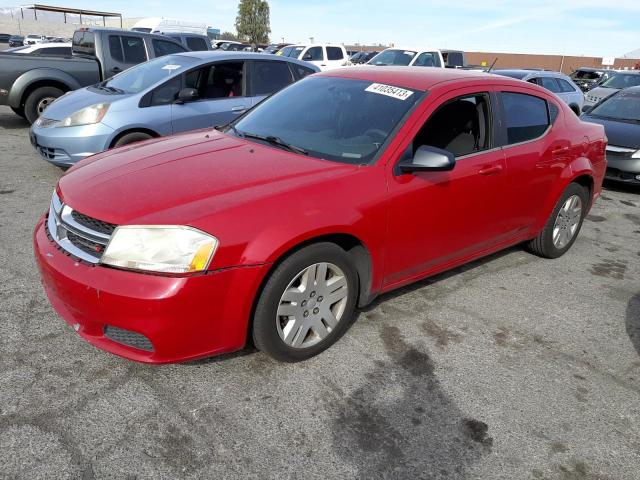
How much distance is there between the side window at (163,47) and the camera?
10.3 metres

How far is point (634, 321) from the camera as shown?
3744 mm

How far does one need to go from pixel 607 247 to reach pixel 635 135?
3.14 metres

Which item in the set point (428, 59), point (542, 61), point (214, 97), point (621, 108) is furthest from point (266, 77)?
point (542, 61)

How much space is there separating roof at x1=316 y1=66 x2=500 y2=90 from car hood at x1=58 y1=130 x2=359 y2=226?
36.7 inches

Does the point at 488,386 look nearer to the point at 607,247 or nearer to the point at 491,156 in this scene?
the point at 491,156

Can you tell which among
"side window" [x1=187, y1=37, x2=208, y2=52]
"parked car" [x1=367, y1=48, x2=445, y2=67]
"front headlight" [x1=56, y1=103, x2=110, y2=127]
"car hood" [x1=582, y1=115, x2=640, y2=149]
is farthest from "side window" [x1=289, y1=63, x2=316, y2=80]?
"parked car" [x1=367, y1=48, x2=445, y2=67]

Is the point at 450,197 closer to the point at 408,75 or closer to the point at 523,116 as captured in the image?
the point at 408,75

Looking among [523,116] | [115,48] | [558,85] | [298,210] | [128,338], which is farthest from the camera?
[558,85]

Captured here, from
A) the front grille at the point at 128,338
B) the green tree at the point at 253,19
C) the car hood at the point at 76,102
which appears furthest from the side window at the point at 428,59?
the green tree at the point at 253,19

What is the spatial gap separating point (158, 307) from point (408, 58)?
15.4 metres

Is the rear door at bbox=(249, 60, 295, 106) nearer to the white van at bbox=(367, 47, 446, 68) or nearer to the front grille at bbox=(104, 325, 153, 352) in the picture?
the front grille at bbox=(104, 325, 153, 352)

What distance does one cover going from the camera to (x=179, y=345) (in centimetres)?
249

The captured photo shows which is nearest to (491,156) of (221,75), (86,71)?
(221,75)

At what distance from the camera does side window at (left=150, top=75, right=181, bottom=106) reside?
6.14 metres
